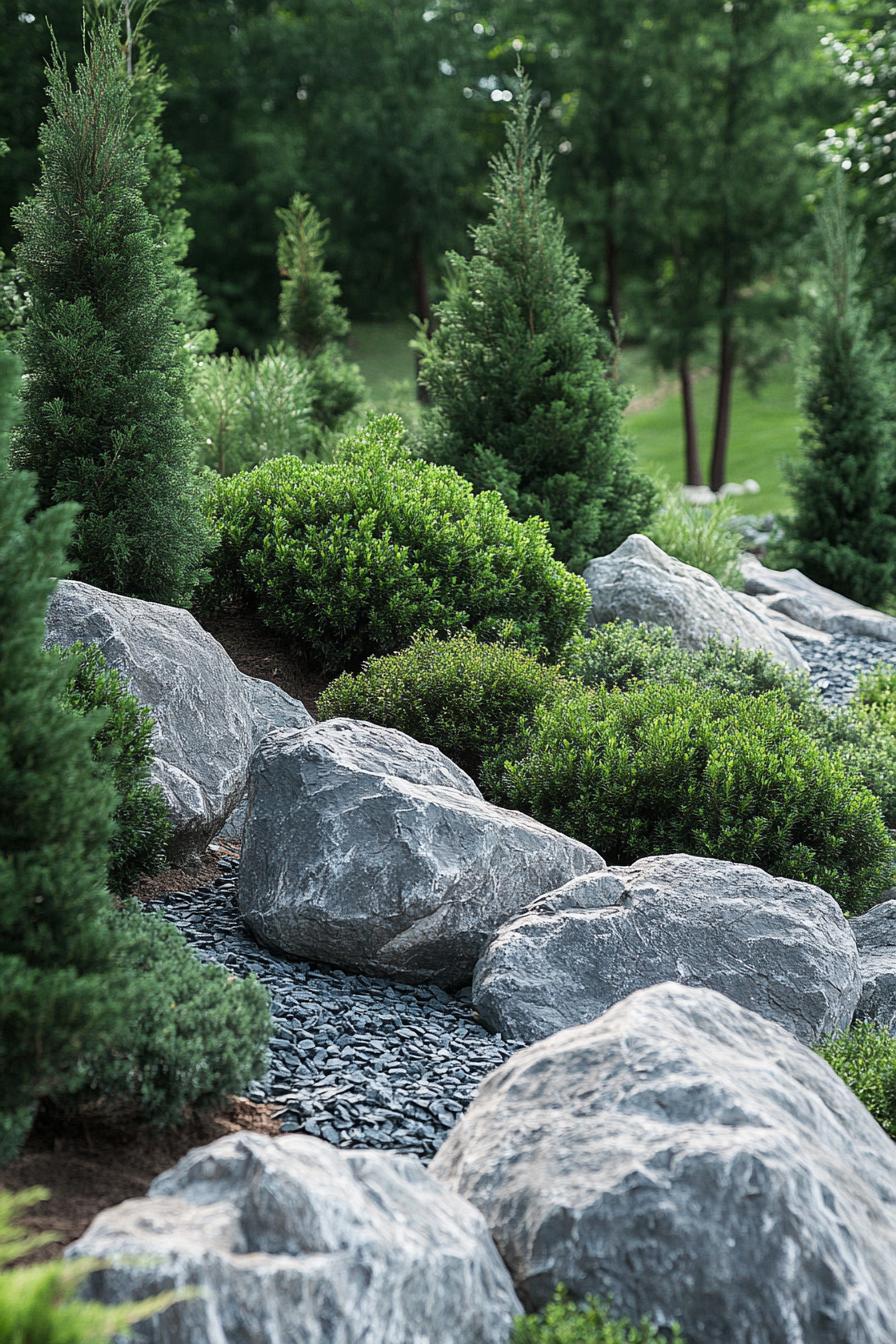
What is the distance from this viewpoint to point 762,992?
4578mm

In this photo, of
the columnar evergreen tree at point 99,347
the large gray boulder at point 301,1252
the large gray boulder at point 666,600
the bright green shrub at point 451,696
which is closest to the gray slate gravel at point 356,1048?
the large gray boulder at point 301,1252

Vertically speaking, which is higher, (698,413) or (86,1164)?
(698,413)

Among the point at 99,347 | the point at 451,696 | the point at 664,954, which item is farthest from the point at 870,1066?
the point at 99,347

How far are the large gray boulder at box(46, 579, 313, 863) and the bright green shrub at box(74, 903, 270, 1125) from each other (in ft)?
5.61

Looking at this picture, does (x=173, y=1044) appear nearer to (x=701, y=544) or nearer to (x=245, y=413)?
(x=245, y=413)

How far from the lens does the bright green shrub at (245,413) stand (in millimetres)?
10977

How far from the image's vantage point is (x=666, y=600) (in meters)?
9.17

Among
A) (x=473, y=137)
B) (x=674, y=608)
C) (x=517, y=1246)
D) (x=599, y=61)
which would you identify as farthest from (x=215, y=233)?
(x=517, y=1246)

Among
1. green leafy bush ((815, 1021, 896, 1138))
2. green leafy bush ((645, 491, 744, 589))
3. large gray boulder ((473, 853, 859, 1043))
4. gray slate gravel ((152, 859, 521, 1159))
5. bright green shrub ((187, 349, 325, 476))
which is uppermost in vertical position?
bright green shrub ((187, 349, 325, 476))

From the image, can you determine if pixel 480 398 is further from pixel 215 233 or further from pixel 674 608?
pixel 215 233

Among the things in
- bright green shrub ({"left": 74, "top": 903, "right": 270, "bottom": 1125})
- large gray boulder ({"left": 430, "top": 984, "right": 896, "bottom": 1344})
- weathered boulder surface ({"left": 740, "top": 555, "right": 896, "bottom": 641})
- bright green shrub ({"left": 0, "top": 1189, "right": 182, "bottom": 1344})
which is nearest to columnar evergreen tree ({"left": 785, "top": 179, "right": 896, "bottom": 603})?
weathered boulder surface ({"left": 740, "top": 555, "right": 896, "bottom": 641})

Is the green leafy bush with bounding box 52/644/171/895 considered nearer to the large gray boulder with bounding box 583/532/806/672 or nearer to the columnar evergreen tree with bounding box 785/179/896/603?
the large gray boulder with bounding box 583/532/806/672

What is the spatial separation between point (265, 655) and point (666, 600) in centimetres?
330

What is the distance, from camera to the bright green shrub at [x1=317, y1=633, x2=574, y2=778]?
6484 millimetres
